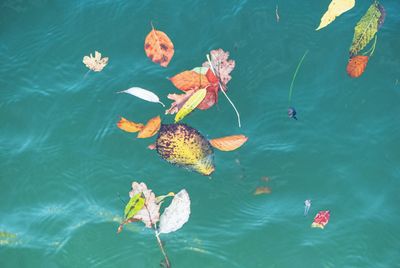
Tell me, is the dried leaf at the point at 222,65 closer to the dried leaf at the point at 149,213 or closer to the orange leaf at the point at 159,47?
the orange leaf at the point at 159,47

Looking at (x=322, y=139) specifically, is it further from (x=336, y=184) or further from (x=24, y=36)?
(x=24, y=36)

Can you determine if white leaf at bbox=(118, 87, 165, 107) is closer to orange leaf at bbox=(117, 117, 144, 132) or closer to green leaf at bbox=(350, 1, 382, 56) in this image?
orange leaf at bbox=(117, 117, 144, 132)

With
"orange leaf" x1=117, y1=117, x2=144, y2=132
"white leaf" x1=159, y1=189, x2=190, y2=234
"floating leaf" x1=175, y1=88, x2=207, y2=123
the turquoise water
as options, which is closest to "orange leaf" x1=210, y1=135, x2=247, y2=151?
the turquoise water

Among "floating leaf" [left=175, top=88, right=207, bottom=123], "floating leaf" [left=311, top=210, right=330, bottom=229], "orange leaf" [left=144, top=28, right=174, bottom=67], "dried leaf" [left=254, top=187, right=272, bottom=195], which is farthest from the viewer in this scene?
"orange leaf" [left=144, top=28, right=174, bottom=67]

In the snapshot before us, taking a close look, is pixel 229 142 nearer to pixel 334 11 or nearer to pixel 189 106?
pixel 189 106

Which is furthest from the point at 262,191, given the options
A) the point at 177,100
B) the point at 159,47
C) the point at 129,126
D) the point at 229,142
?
the point at 159,47

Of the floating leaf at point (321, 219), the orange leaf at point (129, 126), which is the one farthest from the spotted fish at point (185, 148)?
the floating leaf at point (321, 219)

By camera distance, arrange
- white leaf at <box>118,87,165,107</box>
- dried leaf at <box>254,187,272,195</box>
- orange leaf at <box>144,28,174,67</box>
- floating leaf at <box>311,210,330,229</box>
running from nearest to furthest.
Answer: floating leaf at <box>311,210,330,229</box> → dried leaf at <box>254,187,272,195</box> → white leaf at <box>118,87,165,107</box> → orange leaf at <box>144,28,174,67</box>
